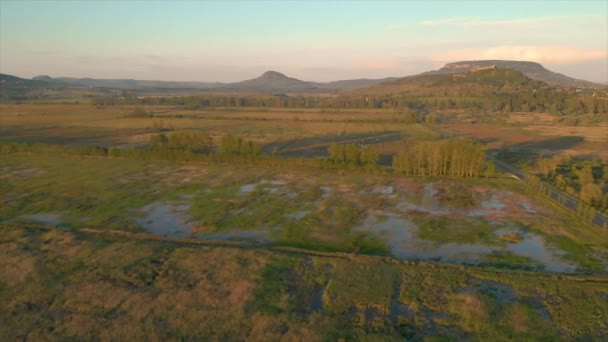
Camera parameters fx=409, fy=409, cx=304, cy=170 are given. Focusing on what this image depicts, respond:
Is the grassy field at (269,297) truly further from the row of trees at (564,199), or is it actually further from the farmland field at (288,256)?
the row of trees at (564,199)

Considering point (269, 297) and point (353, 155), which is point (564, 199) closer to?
point (353, 155)

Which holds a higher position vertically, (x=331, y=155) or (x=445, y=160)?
(x=445, y=160)

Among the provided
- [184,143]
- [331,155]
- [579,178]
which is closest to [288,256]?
[331,155]

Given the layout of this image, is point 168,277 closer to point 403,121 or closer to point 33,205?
point 33,205

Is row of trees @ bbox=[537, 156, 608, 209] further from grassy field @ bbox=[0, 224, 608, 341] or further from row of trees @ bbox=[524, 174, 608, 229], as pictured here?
grassy field @ bbox=[0, 224, 608, 341]

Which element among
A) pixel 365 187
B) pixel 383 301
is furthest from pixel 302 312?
pixel 365 187

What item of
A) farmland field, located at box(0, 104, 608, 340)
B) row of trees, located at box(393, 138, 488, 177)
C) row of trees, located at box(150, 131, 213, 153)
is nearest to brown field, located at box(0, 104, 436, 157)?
row of trees, located at box(150, 131, 213, 153)
